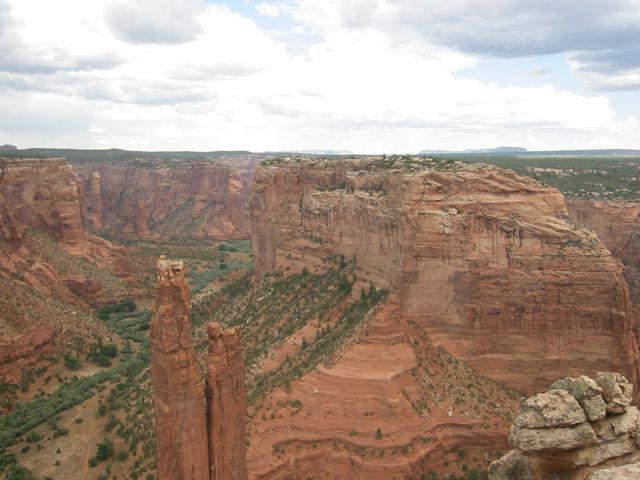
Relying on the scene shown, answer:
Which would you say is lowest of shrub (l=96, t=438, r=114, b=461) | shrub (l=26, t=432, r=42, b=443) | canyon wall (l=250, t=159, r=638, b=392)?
shrub (l=26, t=432, r=42, b=443)

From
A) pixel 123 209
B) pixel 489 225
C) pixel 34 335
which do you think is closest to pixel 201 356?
pixel 34 335

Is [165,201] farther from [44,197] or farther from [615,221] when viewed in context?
[615,221]

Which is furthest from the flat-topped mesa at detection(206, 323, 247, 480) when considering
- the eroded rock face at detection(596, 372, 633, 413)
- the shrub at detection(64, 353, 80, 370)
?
the shrub at detection(64, 353, 80, 370)

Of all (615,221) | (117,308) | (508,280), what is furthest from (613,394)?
(117,308)

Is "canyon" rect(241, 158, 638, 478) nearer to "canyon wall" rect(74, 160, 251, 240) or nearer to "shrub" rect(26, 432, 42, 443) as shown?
"shrub" rect(26, 432, 42, 443)

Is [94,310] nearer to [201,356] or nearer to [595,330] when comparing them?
[201,356]

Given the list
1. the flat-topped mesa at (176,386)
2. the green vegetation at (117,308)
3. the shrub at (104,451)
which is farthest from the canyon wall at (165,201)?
the flat-topped mesa at (176,386)

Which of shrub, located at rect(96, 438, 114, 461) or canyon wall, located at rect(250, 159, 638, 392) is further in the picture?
canyon wall, located at rect(250, 159, 638, 392)
